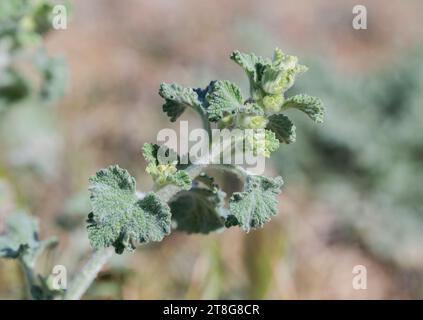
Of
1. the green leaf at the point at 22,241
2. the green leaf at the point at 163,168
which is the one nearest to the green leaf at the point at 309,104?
the green leaf at the point at 163,168

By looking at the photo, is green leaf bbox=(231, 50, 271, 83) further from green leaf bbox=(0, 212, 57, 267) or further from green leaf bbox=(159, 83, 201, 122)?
green leaf bbox=(0, 212, 57, 267)

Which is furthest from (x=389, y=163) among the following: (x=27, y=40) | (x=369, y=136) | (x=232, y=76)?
(x=27, y=40)

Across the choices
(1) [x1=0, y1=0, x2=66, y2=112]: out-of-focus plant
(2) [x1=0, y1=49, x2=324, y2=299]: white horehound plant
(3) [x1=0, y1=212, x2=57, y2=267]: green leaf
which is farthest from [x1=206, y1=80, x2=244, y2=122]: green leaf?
(1) [x1=0, y1=0, x2=66, y2=112]: out-of-focus plant

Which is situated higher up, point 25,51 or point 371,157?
point 25,51

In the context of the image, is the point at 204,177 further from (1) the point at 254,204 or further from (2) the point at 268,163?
(2) the point at 268,163

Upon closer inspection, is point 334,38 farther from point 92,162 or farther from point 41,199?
point 41,199

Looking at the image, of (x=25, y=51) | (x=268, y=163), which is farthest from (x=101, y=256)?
(x=268, y=163)
